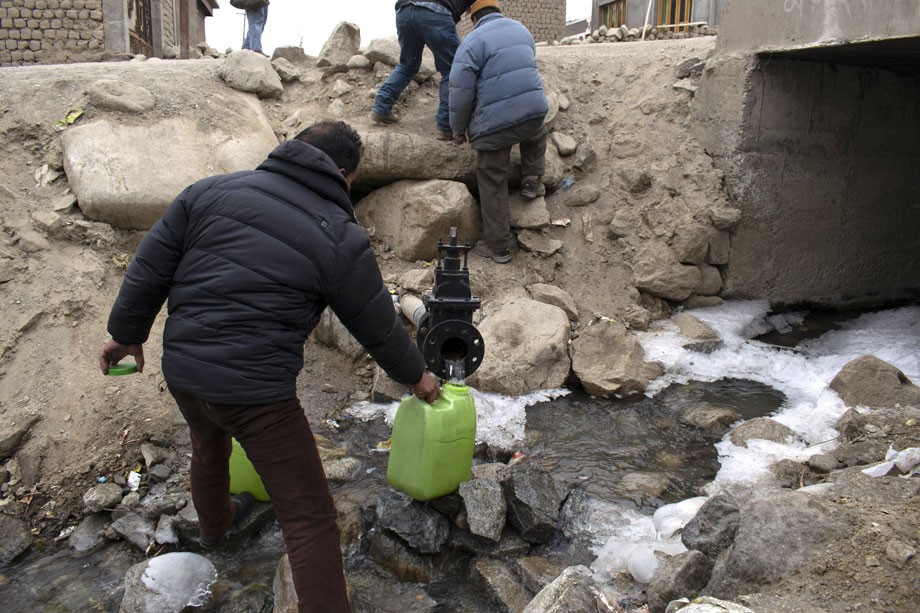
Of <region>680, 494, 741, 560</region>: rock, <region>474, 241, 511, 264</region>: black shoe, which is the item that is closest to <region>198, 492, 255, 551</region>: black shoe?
<region>680, 494, 741, 560</region>: rock

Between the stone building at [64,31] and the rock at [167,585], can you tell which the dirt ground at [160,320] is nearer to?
the rock at [167,585]

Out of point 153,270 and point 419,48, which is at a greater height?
point 419,48

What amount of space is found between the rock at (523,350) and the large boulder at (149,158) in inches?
89.9

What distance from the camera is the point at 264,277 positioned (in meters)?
2.11

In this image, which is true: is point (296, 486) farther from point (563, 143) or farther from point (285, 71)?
point (285, 71)

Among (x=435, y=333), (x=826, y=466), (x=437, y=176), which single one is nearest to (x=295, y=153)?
(x=435, y=333)

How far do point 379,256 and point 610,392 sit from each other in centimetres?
210

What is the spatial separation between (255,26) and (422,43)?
15.5 feet

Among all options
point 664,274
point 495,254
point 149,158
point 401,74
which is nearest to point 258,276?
point 149,158

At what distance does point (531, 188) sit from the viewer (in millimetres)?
5574

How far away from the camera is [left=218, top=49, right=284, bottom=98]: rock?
589 cm

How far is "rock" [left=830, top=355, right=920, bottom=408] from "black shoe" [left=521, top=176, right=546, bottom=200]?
8.59 feet

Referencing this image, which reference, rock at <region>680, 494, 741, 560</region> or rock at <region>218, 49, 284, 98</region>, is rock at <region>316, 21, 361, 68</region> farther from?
rock at <region>680, 494, 741, 560</region>

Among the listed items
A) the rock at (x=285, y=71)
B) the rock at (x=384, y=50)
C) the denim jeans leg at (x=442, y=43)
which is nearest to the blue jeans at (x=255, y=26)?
the rock at (x=285, y=71)
